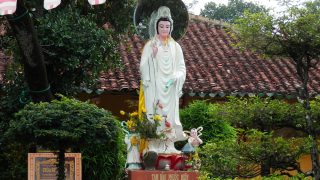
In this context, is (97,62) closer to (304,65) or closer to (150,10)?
(150,10)

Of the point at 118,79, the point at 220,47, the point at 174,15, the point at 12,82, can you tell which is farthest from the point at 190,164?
the point at 220,47

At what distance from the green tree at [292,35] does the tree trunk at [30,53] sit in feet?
9.52

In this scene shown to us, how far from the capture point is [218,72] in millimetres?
15688

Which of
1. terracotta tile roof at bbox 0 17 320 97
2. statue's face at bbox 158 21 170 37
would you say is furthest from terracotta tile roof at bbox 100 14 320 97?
statue's face at bbox 158 21 170 37

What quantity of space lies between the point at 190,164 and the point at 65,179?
1.62 m

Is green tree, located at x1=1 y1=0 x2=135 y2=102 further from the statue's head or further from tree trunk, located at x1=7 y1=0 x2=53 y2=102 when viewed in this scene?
the statue's head

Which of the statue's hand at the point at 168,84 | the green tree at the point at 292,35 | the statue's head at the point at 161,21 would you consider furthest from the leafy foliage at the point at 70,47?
the green tree at the point at 292,35

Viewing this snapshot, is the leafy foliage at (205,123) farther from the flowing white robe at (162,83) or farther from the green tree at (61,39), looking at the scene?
the flowing white robe at (162,83)

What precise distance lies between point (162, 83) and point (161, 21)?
0.88 m

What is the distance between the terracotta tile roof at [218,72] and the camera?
47.8ft

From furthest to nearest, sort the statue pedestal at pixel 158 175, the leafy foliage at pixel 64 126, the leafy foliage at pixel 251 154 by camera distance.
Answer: the leafy foliage at pixel 251 154 → the statue pedestal at pixel 158 175 → the leafy foliage at pixel 64 126

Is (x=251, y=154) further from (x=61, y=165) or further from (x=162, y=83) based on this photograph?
(x=61, y=165)

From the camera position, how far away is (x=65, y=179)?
9.75 m

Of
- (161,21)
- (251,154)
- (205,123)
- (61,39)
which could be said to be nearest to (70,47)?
(61,39)
